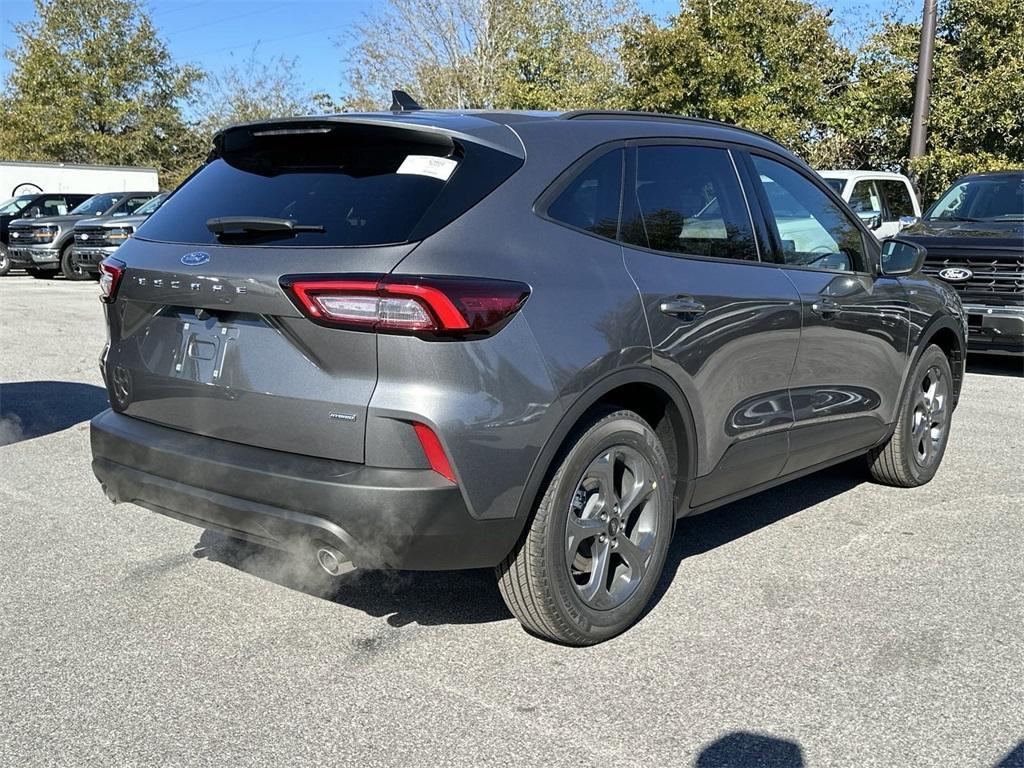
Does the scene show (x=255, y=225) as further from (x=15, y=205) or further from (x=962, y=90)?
(x=15, y=205)

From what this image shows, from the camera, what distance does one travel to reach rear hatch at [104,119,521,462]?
3.02 meters

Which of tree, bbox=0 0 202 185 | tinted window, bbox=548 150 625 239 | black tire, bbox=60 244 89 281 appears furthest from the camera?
tree, bbox=0 0 202 185

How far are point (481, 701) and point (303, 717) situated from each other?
0.53 metres

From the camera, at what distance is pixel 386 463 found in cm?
296

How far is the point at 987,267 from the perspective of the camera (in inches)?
366

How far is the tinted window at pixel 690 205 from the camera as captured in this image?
3.76 metres

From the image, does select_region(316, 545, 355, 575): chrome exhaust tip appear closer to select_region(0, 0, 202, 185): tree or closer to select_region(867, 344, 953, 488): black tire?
select_region(867, 344, 953, 488): black tire

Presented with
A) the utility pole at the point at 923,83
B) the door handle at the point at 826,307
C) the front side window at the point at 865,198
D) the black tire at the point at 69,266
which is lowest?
the black tire at the point at 69,266

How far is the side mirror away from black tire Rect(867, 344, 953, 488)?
2.07 feet

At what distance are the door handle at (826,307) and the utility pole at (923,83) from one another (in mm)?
12197

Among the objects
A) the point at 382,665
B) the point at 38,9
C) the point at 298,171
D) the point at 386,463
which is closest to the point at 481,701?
the point at 382,665

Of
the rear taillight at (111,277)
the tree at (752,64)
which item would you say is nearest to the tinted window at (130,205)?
the tree at (752,64)

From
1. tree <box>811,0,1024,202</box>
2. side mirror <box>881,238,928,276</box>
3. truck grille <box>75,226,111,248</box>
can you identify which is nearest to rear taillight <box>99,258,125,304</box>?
side mirror <box>881,238,928,276</box>

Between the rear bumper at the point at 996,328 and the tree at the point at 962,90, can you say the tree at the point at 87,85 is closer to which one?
the tree at the point at 962,90
